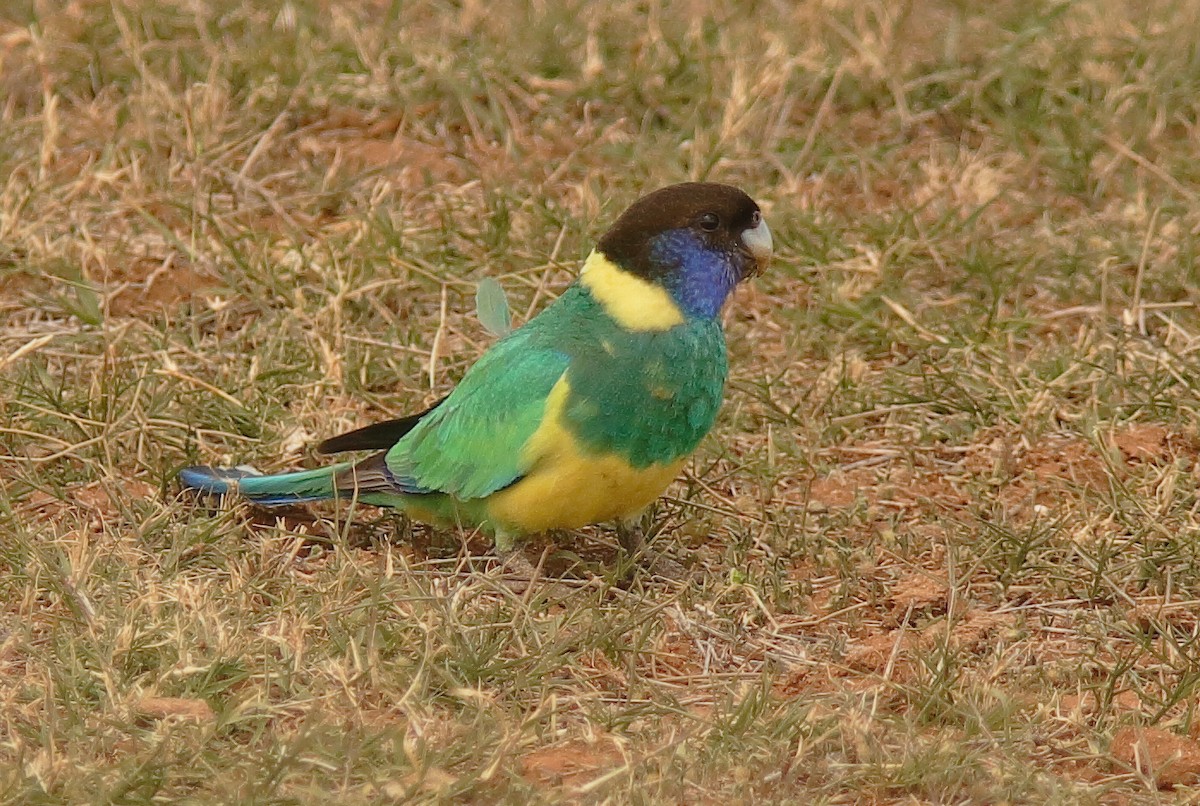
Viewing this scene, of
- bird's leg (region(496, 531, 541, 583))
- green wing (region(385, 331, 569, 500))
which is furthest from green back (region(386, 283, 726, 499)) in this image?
bird's leg (region(496, 531, 541, 583))

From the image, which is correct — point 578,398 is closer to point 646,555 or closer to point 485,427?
point 485,427

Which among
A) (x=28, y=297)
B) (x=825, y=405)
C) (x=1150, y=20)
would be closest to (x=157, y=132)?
(x=28, y=297)

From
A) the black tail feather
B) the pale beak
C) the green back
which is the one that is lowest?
the black tail feather

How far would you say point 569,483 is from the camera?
3744 millimetres

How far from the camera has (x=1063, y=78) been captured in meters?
6.04

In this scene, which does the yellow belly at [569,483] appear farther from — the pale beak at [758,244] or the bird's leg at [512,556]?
the pale beak at [758,244]

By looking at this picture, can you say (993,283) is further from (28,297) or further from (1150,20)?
(28,297)

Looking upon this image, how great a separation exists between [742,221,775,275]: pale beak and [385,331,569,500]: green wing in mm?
507

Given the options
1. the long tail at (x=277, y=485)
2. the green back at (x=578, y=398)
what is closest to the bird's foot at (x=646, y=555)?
the green back at (x=578, y=398)

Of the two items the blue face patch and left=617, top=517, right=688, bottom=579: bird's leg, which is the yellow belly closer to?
left=617, top=517, right=688, bottom=579: bird's leg

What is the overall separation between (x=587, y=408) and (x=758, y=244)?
1.96 feet

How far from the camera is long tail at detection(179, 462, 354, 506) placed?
404 cm

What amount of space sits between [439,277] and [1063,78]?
2.33 m

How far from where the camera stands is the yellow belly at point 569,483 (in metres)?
3.73
